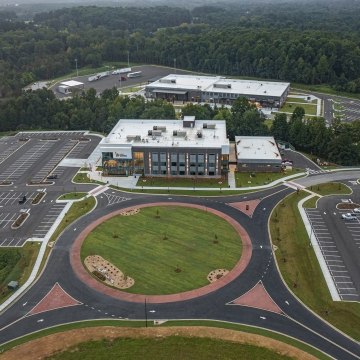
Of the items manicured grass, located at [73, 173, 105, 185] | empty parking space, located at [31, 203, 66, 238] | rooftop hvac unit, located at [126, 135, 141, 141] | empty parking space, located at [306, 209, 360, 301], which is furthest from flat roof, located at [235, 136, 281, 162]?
empty parking space, located at [31, 203, 66, 238]

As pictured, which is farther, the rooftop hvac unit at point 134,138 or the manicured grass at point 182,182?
the rooftop hvac unit at point 134,138

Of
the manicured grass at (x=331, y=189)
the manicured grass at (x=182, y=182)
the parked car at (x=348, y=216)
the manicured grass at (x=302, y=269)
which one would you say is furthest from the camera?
Answer: the manicured grass at (x=182, y=182)

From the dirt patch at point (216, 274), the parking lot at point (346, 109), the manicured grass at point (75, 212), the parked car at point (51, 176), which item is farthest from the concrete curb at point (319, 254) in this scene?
the parking lot at point (346, 109)

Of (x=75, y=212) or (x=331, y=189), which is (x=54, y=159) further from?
(x=331, y=189)

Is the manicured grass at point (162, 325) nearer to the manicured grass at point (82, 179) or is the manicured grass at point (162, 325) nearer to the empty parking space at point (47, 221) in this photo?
the empty parking space at point (47, 221)

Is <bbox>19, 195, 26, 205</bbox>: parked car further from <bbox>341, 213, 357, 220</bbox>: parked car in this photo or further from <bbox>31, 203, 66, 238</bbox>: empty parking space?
<bbox>341, 213, 357, 220</bbox>: parked car

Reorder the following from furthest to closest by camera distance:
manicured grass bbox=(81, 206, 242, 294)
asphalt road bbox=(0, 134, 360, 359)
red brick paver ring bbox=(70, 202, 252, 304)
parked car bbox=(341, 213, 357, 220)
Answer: parked car bbox=(341, 213, 357, 220) → manicured grass bbox=(81, 206, 242, 294) → red brick paver ring bbox=(70, 202, 252, 304) → asphalt road bbox=(0, 134, 360, 359)

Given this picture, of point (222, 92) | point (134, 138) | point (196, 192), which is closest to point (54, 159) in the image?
point (134, 138)

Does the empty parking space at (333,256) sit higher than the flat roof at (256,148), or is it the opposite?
the flat roof at (256,148)
